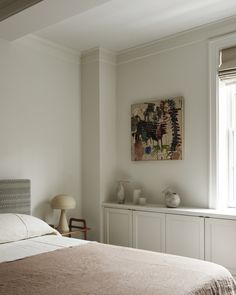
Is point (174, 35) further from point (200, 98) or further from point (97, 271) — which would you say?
point (97, 271)

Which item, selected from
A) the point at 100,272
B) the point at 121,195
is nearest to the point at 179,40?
the point at 121,195

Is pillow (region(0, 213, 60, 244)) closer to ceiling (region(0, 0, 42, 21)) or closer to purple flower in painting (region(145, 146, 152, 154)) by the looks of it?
purple flower in painting (region(145, 146, 152, 154))

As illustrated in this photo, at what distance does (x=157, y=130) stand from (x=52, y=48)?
5.11ft

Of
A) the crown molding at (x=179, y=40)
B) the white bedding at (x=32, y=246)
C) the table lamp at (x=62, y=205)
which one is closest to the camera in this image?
the white bedding at (x=32, y=246)

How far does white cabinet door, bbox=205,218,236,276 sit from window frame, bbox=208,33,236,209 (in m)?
0.32

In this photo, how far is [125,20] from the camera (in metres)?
3.51

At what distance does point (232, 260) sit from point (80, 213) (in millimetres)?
1942

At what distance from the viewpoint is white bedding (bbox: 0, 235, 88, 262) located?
252 cm

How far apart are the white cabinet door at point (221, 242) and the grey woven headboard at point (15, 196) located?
5.96 feet

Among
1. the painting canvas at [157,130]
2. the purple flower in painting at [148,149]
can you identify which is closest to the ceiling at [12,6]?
the painting canvas at [157,130]

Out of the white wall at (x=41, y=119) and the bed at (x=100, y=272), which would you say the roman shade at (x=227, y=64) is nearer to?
the white wall at (x=41, y=119)

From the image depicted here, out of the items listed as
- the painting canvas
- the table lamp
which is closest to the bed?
the table lamp

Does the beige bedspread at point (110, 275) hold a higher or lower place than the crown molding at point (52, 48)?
lower

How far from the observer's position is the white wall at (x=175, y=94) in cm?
368
